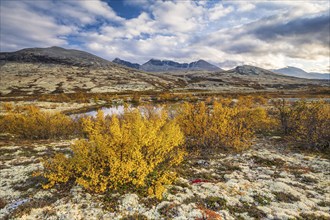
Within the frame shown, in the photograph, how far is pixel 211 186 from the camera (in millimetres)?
10500

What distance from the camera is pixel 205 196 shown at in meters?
9.55

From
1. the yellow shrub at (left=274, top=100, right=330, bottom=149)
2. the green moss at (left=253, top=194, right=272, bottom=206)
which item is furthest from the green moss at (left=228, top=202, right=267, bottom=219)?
the yellow shrub at (left=274, top=100, right=330, bottom=149)

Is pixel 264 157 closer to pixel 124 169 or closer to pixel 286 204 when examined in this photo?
pixel 286 204

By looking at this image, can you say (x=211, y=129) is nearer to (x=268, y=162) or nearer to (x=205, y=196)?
(x=268, y=162)

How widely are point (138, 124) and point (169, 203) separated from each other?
150 inches

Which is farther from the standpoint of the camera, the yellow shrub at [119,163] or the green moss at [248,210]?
the yellow shrub at [119,163]

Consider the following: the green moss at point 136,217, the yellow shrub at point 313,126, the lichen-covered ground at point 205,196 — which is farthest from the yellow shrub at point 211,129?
the green moss at point 136,217

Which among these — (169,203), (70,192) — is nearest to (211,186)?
(169,203)

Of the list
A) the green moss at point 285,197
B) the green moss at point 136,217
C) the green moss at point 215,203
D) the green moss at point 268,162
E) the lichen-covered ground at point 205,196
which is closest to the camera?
the green moss at point 136,217

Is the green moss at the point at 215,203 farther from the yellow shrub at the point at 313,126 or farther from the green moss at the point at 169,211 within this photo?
the yellow shrub at the point at 313,126

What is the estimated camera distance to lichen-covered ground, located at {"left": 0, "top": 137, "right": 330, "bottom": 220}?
8.17 metres

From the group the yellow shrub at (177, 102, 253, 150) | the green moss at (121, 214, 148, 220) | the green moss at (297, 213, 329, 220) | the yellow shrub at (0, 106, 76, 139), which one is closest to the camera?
the green moss at (121, 214, 148, 220)

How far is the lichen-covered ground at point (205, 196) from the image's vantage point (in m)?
8.17

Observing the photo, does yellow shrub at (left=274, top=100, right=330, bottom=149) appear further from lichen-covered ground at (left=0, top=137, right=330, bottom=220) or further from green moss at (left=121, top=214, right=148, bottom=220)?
green moss at (left=121, top=214, right=148, bottom=220)
